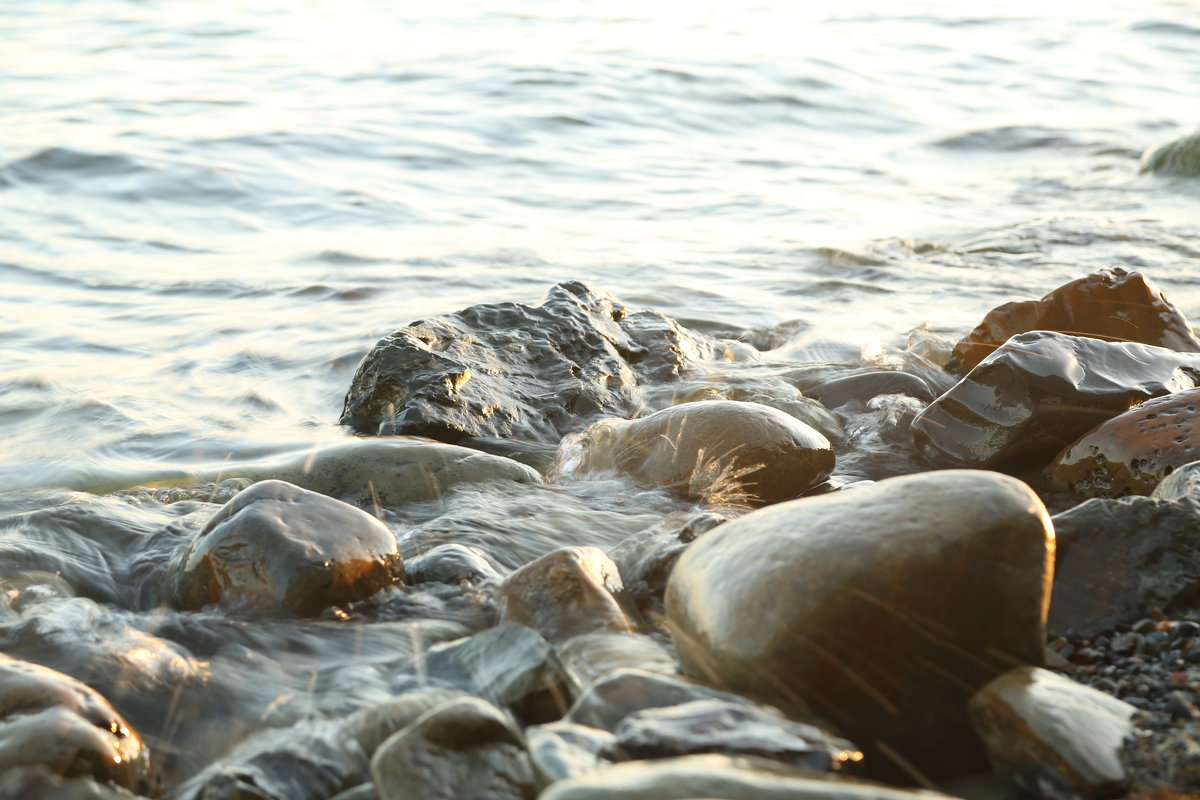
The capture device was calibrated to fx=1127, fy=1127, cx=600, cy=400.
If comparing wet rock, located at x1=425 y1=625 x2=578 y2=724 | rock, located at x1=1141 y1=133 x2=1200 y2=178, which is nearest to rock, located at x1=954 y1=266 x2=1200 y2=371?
wet rock, located at x1=425 y1=625 x2=578 y2=724

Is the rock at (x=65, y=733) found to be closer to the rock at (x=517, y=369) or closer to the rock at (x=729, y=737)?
the rock at (x=729, y=737)

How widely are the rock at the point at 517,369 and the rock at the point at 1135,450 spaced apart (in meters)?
1.75

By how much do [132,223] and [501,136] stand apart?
3771 millimetres

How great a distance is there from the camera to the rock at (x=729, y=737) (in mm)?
1711

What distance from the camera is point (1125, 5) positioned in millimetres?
19016

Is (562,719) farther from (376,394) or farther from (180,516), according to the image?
(376,394)

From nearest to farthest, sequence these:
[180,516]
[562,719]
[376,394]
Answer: [562,719] → [180,516] → [376,394]

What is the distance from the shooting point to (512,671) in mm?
2227

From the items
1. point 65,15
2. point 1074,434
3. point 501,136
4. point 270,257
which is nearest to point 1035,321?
point 1074,434

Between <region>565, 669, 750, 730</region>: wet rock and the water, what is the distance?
0.79 m

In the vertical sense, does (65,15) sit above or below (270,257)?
above

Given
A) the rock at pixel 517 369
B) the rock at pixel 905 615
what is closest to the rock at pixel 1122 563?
the rock at pixel 905 615

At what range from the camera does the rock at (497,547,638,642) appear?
8.39 ft

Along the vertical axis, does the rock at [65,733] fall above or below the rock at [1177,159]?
above
